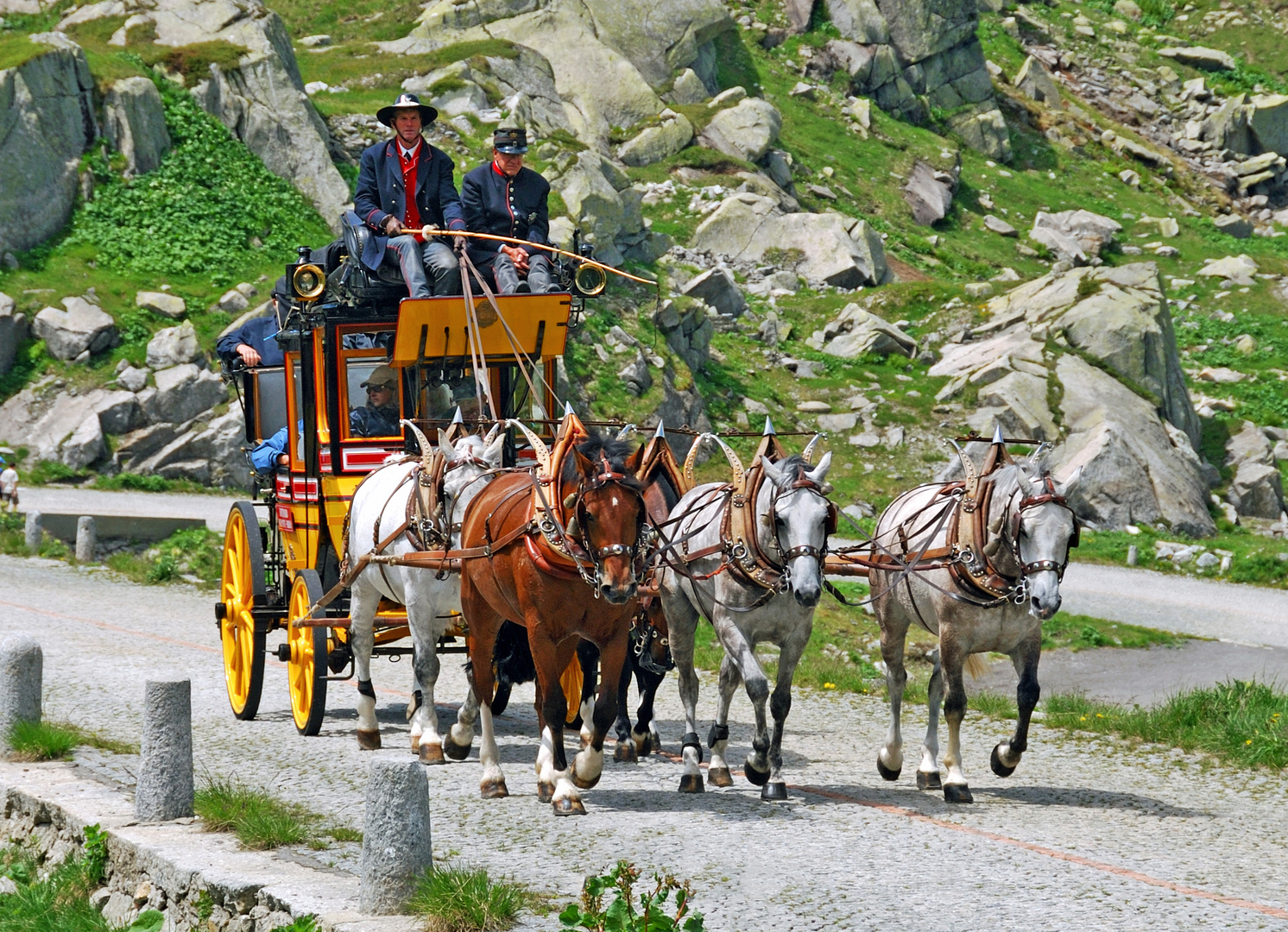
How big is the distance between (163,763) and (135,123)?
73.7 feet

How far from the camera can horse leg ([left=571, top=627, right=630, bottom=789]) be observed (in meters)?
7.70

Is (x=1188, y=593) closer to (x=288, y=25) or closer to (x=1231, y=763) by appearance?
(x=1231, y=763)

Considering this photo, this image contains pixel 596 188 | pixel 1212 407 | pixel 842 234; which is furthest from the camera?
pixel 842 234

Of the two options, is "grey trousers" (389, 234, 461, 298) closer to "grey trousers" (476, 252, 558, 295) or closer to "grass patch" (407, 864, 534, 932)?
"grey trousers" (476, 252, 558, 295)

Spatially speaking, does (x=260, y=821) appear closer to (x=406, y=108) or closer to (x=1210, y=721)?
(x=406, y=108)

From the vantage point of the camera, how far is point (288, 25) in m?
45.1

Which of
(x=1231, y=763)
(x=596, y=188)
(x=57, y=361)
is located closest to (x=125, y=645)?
(x=1231, y=763)

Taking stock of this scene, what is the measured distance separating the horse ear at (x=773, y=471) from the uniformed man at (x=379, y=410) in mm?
3469

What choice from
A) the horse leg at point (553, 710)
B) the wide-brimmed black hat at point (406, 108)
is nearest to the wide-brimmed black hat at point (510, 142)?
the wide-brimmed black hat at point (406, 108)

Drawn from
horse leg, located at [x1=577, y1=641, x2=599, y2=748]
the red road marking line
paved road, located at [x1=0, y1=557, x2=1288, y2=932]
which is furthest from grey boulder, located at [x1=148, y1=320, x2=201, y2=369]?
horse leg, located at [x1=577, y1=641, x2=599, y2=748]

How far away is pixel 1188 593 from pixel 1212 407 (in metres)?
12.9

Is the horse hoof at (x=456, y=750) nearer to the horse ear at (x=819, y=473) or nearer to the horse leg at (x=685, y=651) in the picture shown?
the horse leg at (x=685, y=651)

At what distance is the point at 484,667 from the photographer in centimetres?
832

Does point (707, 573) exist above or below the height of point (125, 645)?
above
